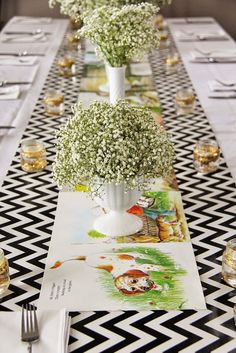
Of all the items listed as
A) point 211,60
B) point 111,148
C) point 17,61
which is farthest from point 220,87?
point 111,148

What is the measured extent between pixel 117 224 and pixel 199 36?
9.22 feet

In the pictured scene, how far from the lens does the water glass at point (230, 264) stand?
1.97 meters

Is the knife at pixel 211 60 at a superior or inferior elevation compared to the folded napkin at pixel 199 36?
superior

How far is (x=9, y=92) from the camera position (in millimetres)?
3652

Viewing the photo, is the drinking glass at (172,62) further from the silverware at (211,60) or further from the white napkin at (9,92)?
the white napkin at (9,92)

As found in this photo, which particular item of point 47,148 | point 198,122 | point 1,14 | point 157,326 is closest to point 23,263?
point 157,326

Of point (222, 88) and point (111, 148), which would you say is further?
point (222, 88)

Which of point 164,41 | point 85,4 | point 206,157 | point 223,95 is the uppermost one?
point 85,4

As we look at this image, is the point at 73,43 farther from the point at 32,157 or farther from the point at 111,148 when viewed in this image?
the point at 111,148

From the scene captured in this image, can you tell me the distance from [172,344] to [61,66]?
2575 mm

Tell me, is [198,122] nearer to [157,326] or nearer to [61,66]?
[61,66]

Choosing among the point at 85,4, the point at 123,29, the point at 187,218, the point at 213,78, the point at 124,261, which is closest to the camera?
the point at 124,261

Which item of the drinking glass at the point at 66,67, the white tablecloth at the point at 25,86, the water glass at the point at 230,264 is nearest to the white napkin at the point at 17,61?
the white tablecloth at the point at 25,86

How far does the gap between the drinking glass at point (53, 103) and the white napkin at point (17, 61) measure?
820mm
